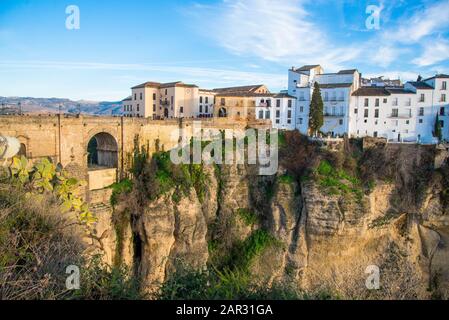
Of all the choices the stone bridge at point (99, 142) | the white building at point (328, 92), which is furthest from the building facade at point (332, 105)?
the stone bridge at point (99, 142)

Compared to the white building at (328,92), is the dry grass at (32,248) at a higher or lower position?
lower

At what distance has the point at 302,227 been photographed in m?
22.5

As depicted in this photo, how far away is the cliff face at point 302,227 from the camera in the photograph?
20812 mm

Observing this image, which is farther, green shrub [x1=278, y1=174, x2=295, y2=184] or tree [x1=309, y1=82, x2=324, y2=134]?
tree [x1=309, y1=82, x2=324, y2=134]

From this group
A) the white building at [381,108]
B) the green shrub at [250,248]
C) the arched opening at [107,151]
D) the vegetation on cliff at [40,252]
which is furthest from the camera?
the white building at [381,108]

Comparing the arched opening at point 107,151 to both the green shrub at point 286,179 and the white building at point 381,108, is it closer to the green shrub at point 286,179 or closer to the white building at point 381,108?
the green shrub at point 286,179

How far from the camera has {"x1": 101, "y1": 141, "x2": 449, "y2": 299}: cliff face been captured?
20.8 m

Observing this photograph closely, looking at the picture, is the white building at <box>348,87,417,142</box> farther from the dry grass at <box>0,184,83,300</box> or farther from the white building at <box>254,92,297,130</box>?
the dry grass at <box>0,184,83,300</box>

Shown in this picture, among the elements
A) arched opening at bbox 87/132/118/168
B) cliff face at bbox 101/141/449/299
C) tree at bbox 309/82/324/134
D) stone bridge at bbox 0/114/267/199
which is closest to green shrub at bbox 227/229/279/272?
cliff face at bbox 101/141/449/299

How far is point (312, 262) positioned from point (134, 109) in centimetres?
1883

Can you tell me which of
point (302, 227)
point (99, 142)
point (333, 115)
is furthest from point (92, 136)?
point (333, 115)

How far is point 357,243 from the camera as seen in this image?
22.4 metres

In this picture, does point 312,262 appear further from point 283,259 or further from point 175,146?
point 175,146

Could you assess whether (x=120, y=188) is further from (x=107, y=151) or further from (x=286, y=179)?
(x=286, y=179)
